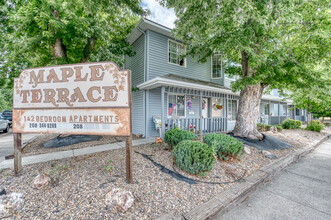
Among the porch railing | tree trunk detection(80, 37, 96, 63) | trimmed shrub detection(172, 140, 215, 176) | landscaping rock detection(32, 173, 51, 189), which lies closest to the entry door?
the porch railing

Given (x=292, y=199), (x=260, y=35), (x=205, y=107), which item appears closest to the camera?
(x=292, y=199)

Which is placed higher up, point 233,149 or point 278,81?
point 278,81

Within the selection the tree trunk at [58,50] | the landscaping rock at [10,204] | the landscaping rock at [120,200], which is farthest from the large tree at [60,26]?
the landscaping rock at [120,200]

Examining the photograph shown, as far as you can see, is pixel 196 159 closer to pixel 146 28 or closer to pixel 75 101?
pixel 75 101

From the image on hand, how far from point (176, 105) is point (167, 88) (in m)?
1.30

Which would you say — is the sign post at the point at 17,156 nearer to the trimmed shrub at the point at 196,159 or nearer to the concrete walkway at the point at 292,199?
the trimmed shrub at the point at 196,159

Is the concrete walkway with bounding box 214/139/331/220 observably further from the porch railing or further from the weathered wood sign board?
the porch railing

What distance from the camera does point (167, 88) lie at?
7488 millimetres

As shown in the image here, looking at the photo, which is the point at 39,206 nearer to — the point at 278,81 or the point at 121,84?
the point at 121,84

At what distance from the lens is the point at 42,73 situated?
117 inches

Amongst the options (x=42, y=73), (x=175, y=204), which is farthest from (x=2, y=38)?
(x=175, y=204)

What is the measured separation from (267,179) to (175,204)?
2.52m

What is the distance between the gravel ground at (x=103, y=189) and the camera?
196 centimetres

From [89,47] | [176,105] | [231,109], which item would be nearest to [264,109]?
[231,109]
